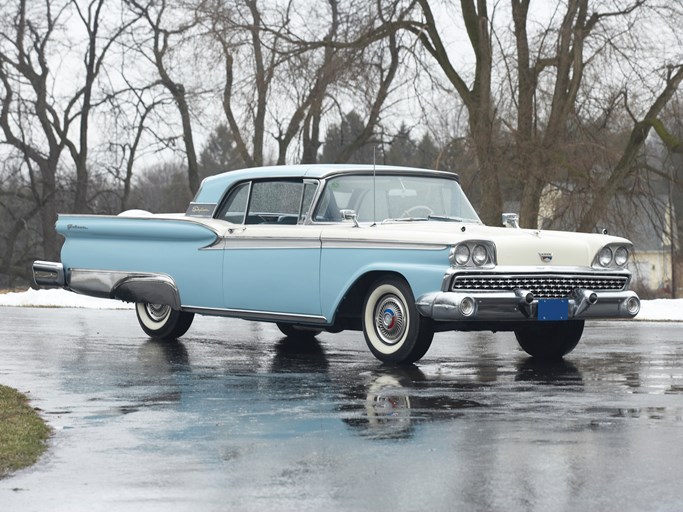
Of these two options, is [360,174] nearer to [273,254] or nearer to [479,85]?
[273,254]

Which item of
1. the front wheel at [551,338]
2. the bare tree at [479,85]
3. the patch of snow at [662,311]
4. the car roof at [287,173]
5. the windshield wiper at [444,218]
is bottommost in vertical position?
the front wheel at [551,338]

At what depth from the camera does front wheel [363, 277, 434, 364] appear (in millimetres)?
11109

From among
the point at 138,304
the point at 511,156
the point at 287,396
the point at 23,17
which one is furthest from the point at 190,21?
the point at 287,396

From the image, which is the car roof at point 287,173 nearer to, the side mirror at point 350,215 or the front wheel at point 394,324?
the side mirror at point 350,215

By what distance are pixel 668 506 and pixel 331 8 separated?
29317 mm

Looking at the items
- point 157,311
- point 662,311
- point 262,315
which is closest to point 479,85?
point 662,311

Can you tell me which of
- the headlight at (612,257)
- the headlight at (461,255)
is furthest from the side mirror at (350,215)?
the headlight at (612,257)

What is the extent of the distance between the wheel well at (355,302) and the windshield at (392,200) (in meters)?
0.71

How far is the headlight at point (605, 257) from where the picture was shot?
11.5 meters

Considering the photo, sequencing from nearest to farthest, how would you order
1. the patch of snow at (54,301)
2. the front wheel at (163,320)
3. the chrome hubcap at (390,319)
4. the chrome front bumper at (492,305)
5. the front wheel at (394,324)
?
the chrome front bumper at (492,305) → the front wheel at (394,324) → the chrome hubcap at (390,319) → the front wheel at (163,320) → the patch of snow at (54,301)

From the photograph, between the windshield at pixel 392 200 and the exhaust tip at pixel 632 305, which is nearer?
the exhaust tip at pixel 632 305

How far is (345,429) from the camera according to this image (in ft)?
25.4

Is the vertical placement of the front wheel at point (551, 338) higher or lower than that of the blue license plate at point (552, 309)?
lower

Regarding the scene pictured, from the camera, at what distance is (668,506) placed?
18.4ft
